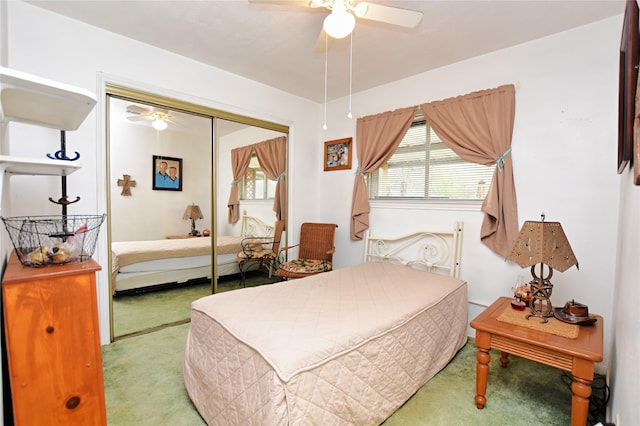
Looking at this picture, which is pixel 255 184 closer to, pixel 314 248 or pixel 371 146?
pixel 314 248

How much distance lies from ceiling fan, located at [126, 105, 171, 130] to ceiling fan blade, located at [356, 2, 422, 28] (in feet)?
6.73

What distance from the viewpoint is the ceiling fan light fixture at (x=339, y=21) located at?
161 cm

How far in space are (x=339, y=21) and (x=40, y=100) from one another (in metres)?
1.47

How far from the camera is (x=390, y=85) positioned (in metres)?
3.35

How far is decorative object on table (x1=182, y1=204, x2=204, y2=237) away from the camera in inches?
123

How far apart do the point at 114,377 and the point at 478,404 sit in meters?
2.40

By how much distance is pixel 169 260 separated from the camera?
310cm

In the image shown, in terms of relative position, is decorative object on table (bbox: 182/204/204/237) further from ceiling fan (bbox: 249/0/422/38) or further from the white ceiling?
ceiling fan (bbox: 249/0/422/38)

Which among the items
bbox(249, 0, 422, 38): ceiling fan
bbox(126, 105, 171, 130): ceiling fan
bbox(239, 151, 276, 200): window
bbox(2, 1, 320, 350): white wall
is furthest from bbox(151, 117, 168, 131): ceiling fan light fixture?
bbox(249, 0, 422, 38): ceiling fan

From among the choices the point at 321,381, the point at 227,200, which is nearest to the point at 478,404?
the point at 321,381

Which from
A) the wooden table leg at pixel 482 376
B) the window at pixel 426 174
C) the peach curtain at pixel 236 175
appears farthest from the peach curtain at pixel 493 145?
the peach curtain at pixel 236 175

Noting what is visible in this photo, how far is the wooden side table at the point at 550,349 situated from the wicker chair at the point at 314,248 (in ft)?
6.01

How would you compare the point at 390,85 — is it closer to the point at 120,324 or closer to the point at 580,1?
the point at 580,1

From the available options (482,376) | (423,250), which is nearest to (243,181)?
(423,250)
